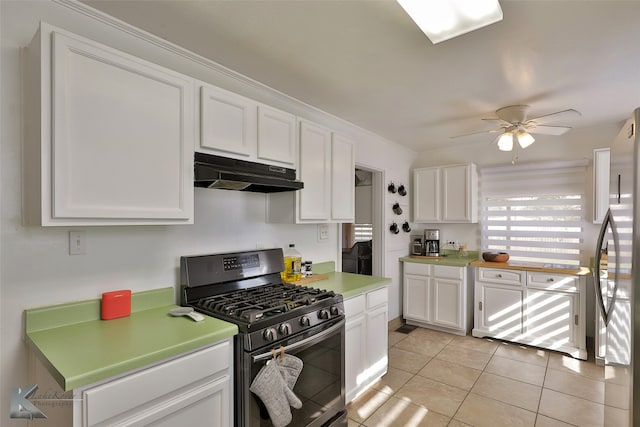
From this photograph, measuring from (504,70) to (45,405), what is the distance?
2.99 m

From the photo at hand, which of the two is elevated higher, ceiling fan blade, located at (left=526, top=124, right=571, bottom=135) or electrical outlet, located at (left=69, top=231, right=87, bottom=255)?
ceiling fan blade, located at (left=526, top=124, right=571, bottom=135)

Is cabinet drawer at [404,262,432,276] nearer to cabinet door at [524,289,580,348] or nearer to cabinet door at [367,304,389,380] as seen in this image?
cabinet door at [524,289,580,348]

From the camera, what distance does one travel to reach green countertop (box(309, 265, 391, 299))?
2341 millimetres

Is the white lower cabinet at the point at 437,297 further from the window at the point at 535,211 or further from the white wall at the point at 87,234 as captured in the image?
the white wall at the point at 87,234

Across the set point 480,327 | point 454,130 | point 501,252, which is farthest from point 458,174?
point 480,327

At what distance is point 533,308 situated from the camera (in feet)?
11.2

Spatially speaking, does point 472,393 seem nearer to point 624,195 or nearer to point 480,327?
point 480,327

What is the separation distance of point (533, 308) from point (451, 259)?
0.98m

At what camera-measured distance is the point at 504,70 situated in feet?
7.04

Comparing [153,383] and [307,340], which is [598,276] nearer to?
[307,340]

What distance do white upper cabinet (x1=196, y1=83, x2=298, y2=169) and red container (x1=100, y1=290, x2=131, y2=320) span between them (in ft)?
2.80

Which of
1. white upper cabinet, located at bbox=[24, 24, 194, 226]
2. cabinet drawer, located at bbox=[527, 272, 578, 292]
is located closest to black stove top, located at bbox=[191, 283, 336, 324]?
white upper cabinet, located at bbox=[24, 24, 194, 226]

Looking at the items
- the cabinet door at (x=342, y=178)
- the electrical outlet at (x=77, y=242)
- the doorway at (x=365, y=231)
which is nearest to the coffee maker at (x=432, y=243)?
the doorway at (x=365, y=231)

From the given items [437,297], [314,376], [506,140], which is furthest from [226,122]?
[437,297]
